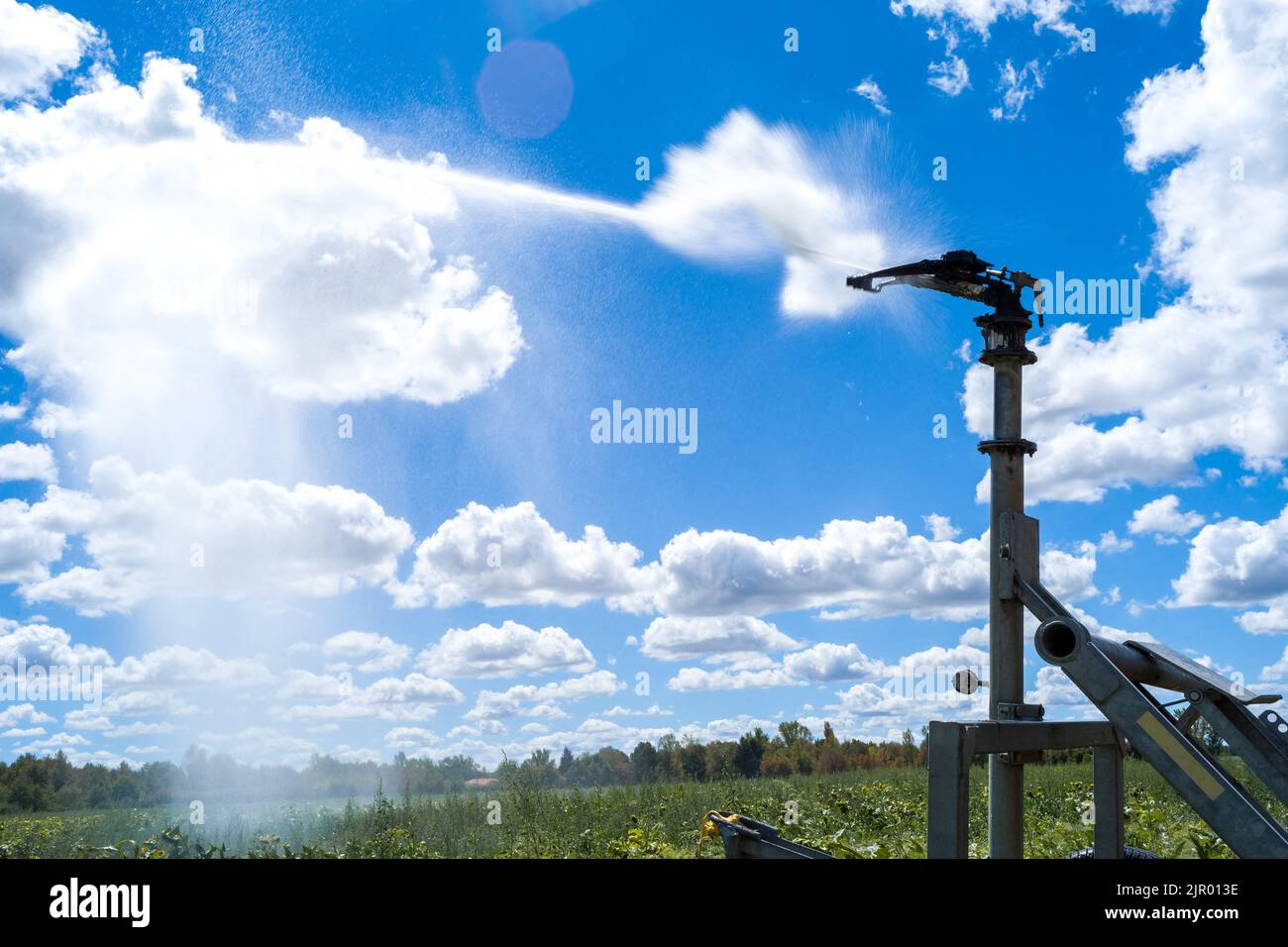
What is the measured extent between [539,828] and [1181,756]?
8152mm

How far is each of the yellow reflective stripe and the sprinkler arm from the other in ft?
9.27

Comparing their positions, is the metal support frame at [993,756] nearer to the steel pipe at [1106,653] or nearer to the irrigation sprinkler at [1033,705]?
the irrigation sprinkler at [1033,705]

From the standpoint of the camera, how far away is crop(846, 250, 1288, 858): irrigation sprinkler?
5836 mm

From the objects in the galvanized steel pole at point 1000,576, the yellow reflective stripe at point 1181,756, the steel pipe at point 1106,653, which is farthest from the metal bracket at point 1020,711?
the yellow reflective stripe at point 1181,756

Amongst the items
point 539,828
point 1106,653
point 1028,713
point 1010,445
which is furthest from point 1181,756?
point 539,828

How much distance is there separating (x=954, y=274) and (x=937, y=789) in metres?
3.53

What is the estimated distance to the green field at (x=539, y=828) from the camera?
11.9m

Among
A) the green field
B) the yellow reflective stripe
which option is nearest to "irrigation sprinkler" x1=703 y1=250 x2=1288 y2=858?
the yellow reflective stripe

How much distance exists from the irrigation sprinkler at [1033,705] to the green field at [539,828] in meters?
4.01
